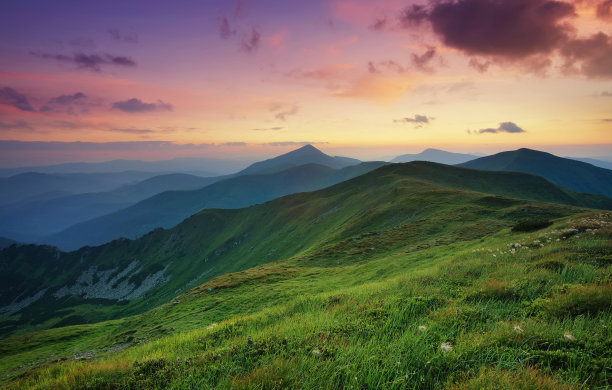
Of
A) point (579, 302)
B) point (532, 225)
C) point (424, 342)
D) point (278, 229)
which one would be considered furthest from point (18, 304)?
point (532, 225)

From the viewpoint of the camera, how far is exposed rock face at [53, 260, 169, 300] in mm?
142250

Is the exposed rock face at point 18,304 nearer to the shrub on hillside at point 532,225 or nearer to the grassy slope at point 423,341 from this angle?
the grassy slope at point 423,341

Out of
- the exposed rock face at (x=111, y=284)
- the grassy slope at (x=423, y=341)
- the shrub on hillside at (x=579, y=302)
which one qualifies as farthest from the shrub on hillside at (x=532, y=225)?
the exposed rock face at (x=111, y=284)

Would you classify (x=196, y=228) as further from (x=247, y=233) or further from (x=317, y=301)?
(x=317, y=301)

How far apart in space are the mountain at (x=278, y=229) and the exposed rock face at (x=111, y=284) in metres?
0.76

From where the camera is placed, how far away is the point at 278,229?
116000 mm

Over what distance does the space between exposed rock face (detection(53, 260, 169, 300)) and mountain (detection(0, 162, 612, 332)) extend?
2.49 ft

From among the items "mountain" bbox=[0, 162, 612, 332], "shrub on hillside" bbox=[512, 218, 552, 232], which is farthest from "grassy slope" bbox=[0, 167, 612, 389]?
"mountain" bbox=[0, 162, 612, 332]

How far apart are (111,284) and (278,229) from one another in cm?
12776

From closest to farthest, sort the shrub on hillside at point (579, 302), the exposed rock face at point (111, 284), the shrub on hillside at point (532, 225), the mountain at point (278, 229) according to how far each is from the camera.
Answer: the shrub on hillside at point (579, 302) < the shrub on hillside at point (532, 225) < the mountain at point (278, 229) < the exposed rock face at point (111, 284)

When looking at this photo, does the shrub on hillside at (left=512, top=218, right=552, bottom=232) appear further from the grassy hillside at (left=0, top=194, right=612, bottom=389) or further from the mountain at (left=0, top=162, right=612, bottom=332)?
the grassy hillside at (left=0, top=194, right=612, bottom=389)

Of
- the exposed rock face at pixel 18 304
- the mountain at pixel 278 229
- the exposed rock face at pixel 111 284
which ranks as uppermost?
the mountain at pixel 278 229

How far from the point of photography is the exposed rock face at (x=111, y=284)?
14225 cm

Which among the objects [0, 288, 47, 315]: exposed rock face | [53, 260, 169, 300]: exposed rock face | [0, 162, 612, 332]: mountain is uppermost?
[0, 162, 612, 332]: mountain
